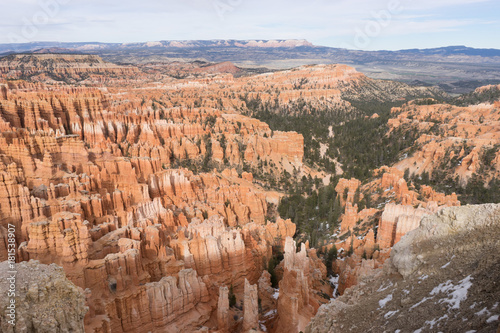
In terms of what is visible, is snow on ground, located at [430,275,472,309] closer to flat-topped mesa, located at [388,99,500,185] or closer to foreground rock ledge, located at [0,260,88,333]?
foreground rock ledge, located at [0,260,88,333]

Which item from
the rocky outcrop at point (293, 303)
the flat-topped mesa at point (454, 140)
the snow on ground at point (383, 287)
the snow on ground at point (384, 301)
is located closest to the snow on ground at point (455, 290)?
the snow on ground at point (384, 301)

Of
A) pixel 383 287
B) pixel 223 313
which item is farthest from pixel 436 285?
pixel 223 313

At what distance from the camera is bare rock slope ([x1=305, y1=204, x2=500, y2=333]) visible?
877 cm

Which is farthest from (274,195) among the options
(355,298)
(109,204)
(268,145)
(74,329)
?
(74,329)

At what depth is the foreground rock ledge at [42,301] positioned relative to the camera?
361 inches

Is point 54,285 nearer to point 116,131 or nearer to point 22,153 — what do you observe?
point 22,153

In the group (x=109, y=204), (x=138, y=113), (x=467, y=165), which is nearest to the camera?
(x=109, y=204)

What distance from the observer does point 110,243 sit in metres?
22.3

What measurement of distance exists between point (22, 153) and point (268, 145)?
3945 cm

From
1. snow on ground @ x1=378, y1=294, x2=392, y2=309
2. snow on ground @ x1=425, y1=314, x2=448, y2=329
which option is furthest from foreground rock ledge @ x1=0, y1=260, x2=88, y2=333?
snow on ground @ x1=425, y1=314, x2=448, y2=329

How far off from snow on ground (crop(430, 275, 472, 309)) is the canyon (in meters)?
3.08

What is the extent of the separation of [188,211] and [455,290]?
1007 inches

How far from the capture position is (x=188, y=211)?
1282 inches

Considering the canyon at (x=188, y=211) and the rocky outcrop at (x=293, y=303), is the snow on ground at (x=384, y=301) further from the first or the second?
the rocky outcrop at (x=293, y=303)
